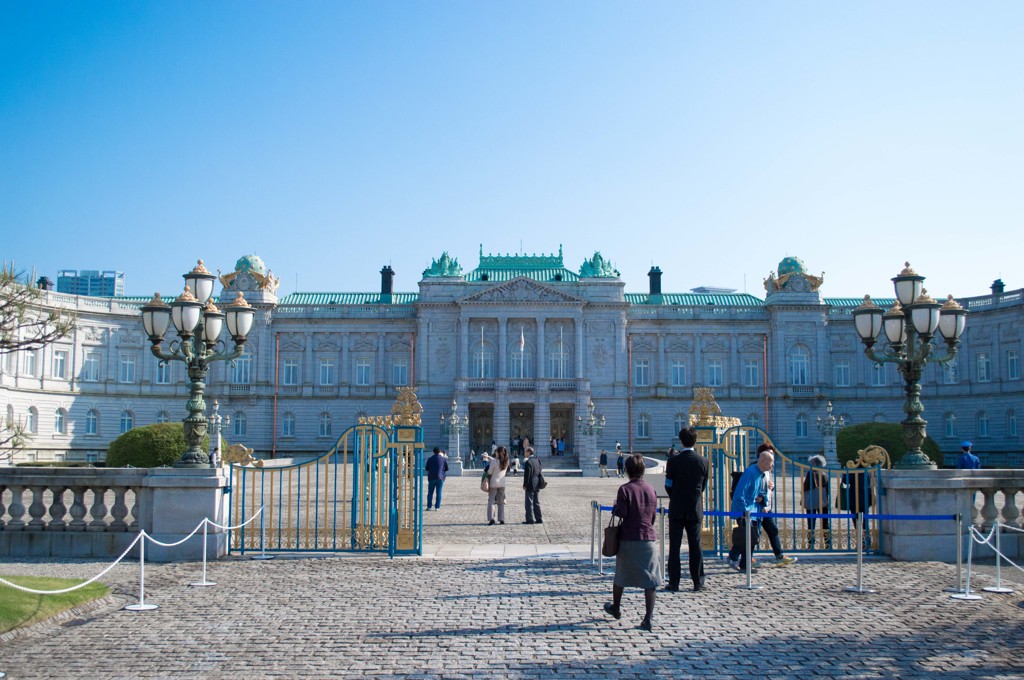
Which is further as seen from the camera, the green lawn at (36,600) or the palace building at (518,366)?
the palace building at (518,366)

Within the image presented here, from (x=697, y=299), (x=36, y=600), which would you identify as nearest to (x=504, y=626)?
(x=36, y=600)

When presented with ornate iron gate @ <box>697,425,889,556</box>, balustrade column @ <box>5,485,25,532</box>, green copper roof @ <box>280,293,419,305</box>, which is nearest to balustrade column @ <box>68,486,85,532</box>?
balustrade column @ <box>5,485,25,532</box>

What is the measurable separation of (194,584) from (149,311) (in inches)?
243

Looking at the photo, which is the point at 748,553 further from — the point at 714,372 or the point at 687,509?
the point at 714,372

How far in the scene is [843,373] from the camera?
78.1 meters

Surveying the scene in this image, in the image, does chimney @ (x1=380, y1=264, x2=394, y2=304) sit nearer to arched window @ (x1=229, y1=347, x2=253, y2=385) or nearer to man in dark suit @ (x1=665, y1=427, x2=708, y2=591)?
arched window @ (x1=229, y1=347, x2=253, y2=385)

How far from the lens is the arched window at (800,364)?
254 feet

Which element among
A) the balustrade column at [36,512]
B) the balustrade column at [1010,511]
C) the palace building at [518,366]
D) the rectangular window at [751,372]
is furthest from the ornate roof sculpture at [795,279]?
the balustrade column at [36,512]

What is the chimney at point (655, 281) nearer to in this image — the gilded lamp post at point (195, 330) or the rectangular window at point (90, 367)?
the rectangular window at point (90, 367)

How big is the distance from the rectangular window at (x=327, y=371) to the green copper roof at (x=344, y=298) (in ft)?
20.6

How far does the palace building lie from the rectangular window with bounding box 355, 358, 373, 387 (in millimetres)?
187

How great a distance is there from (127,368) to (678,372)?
4503 centimetres

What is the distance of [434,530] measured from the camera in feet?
73.4

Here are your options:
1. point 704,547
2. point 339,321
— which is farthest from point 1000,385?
point 704,547
